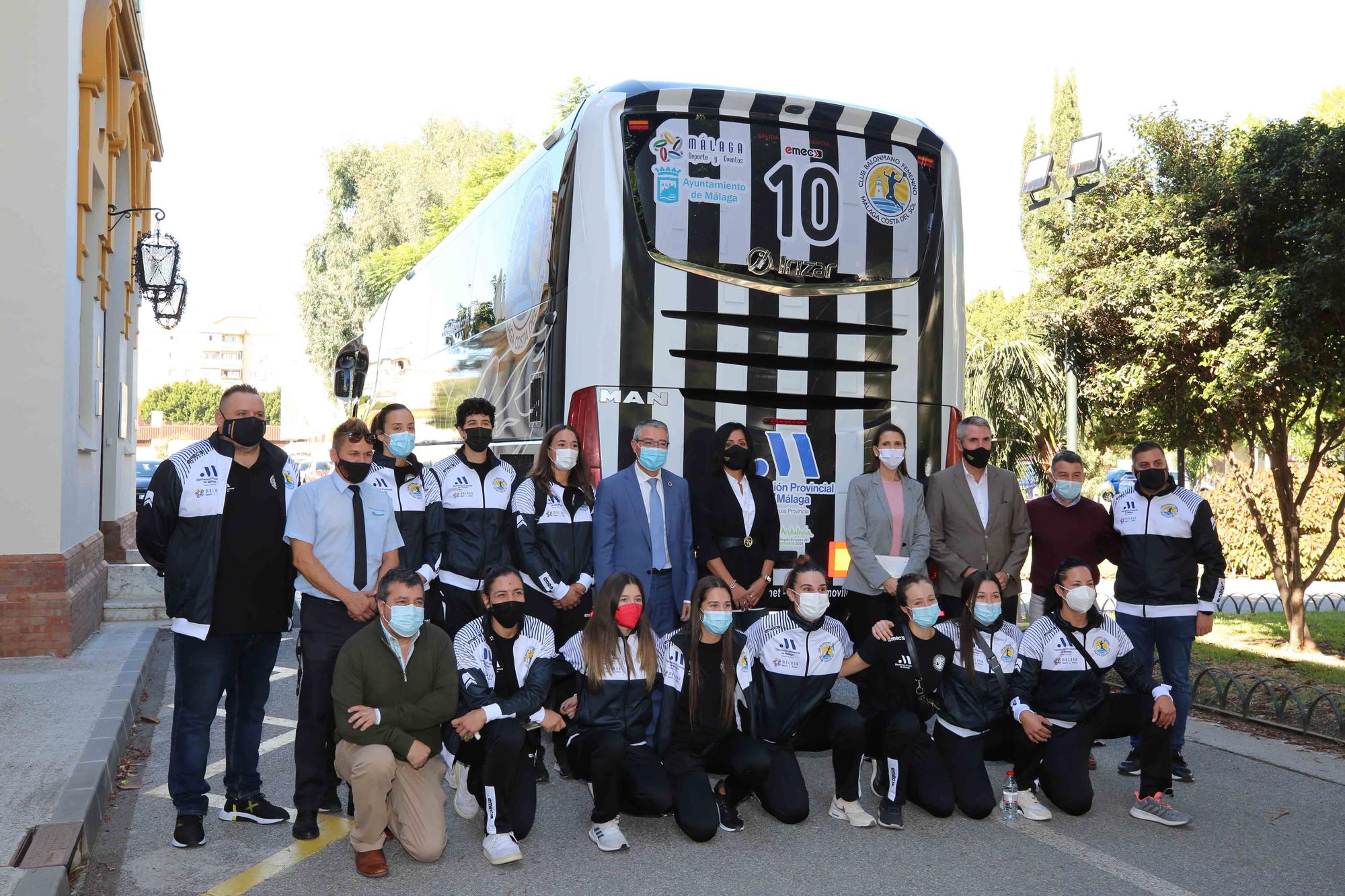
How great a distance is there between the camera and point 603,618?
5648mm

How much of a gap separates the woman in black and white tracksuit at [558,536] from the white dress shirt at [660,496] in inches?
11.6

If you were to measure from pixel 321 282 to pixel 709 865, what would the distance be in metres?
36.3

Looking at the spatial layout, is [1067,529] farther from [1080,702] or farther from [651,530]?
[651,530]

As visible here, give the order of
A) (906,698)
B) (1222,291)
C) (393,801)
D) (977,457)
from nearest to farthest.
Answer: (393,801), (906,698), (977,457), (1222,291)

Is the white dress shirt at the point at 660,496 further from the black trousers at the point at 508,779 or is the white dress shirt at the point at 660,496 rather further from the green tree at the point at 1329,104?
the green tree at the point at 1329,104

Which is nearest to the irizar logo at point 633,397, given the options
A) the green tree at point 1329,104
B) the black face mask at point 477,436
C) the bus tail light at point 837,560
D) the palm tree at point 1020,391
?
the black face mask at point 477,436

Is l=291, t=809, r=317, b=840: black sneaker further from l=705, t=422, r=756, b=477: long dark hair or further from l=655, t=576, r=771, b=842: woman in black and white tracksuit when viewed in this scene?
l=705, t=422, r=756, b=477: long dark hair

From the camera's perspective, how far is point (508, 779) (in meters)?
5.15

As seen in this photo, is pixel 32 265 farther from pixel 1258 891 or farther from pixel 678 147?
pixel 1258 891

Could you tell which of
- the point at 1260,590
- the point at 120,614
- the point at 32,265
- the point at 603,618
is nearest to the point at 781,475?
the point at 603,618

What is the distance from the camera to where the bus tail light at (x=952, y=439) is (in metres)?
7.74

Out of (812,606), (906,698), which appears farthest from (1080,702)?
(812,606)

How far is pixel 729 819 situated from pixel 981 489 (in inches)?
106

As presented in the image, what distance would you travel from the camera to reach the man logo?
24.2 feet
